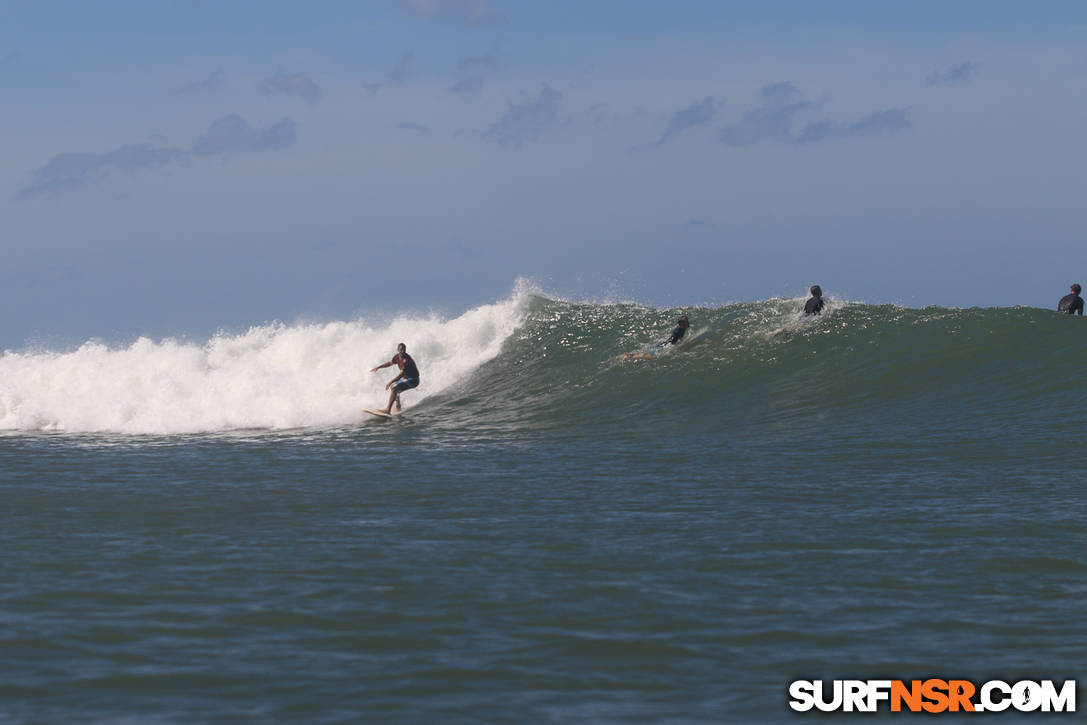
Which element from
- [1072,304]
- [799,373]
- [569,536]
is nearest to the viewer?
[569,536]

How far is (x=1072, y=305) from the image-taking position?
24.2m

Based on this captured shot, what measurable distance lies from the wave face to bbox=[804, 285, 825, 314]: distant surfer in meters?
0.46

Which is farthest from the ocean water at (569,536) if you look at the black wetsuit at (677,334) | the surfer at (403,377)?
the black wetsuit at (677,334)

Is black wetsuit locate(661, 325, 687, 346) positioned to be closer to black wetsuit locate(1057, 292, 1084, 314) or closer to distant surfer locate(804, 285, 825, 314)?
distant surfer locate(804, 285, 825, 314)

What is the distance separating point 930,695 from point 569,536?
15.3 ft

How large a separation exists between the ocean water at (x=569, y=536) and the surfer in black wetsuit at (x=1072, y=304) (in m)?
0.76

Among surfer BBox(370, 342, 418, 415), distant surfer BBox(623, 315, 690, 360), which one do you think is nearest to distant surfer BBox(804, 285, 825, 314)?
distant surfer BBox(623, 315, 690, 360)

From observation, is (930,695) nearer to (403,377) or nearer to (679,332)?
(403,377)

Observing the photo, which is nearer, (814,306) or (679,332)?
(679,332)

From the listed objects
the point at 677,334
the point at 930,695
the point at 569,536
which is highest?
the point at 677,334

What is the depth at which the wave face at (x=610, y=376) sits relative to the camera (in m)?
18.7

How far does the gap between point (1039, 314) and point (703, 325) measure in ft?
24.2

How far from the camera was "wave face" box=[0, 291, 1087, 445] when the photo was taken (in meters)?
18.7

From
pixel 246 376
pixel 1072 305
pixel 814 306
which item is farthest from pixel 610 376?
pixel 1072 305
